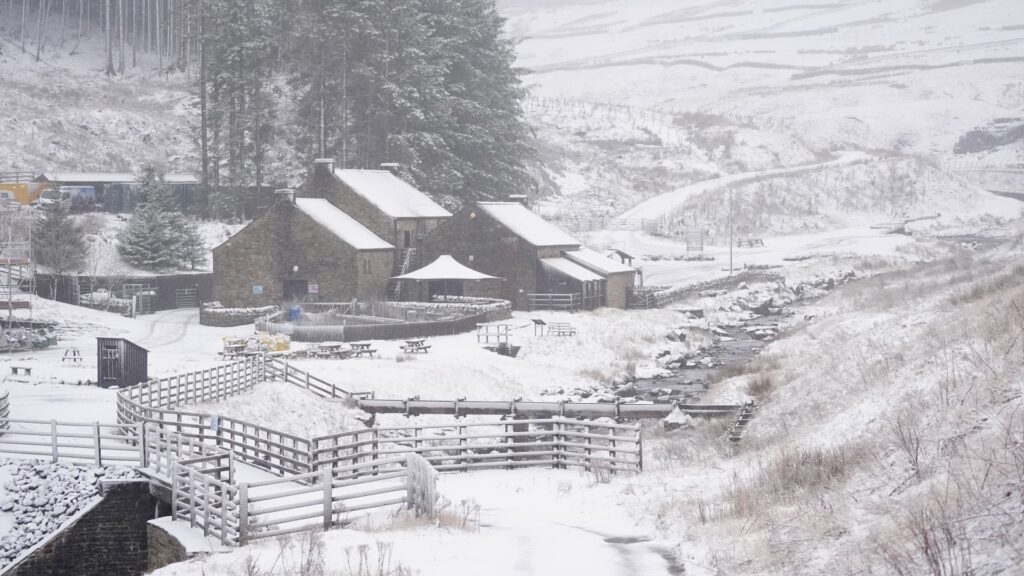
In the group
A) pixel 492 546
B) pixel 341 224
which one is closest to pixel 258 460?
pixel 492 546

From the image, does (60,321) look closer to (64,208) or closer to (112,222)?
(64,208)

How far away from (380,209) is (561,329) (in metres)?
16.9

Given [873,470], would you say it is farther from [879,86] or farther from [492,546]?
[879,86]

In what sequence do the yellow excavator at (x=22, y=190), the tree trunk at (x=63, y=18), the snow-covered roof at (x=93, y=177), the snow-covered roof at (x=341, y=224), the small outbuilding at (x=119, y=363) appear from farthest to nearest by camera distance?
1. the tree trunk at (x=63, y=18)
2. the snow-covered roof at (x=93, y=177)
3. the yellow excavator at (x=22, y=190)
4. the snow-covered roof at (x=341, y=224)
5. the small outbuilding at (x=119, y=363)

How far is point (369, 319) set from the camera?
53875 millimetres

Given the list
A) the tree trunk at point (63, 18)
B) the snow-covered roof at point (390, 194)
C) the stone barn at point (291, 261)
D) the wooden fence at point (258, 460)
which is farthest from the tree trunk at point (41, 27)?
the wooden fence at point (258, 460)

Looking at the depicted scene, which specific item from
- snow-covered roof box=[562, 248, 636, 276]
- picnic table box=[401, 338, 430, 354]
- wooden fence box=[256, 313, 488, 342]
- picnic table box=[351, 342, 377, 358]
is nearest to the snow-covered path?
snow-covered roof box=[562, 248, 636, 276]

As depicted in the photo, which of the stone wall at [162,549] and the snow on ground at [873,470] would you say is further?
the stone wall at [162,549]

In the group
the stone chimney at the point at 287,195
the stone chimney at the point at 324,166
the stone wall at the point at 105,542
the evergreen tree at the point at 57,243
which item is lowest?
the stone wall at the point at 105,542

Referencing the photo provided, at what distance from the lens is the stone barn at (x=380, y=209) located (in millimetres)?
63438

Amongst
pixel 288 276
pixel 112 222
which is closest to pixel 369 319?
pixel 288 276

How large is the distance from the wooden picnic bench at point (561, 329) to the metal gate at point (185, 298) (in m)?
22.6

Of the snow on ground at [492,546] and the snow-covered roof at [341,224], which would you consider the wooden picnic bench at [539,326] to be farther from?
the snow on ground at [492,546]

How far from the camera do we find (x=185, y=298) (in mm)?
61969
